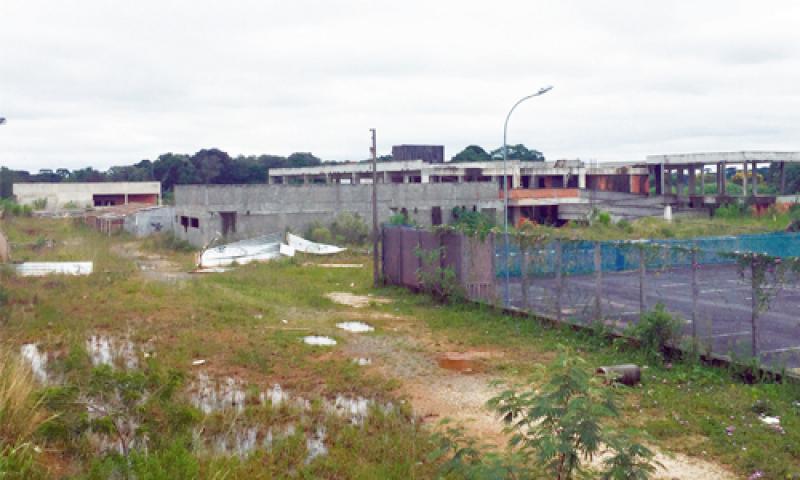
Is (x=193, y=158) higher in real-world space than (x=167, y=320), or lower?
higher

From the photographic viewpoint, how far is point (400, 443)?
9.81 m

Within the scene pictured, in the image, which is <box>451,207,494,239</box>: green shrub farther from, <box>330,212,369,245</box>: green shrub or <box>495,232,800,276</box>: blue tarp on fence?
<box>495,232,800,276</box>: blue tarp on fence

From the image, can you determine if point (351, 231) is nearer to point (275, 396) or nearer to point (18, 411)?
point (275, 396)

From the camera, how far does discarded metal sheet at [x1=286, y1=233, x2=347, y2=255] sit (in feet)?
116

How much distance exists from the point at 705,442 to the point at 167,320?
1297 centimetres

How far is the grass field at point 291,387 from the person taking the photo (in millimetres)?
8961

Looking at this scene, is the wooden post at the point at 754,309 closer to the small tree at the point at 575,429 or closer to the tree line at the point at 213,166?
the small tree at the point at 575,429

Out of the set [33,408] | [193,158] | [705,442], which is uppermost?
[193,158]

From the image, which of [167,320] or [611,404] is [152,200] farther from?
[611,404]

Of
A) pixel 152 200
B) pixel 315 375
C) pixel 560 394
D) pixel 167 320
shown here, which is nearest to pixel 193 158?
pixel 152 200

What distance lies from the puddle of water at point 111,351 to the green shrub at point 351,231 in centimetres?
2298

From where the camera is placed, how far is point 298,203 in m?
41.3

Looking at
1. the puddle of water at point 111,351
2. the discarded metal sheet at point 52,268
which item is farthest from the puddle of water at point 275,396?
the discarded metal sheet at point 52,268

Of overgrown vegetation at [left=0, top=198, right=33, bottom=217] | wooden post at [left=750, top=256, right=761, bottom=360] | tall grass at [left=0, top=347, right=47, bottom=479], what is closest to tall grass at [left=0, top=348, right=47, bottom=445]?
tall grass at [left=0, top=347, right=47, bottom=479]
